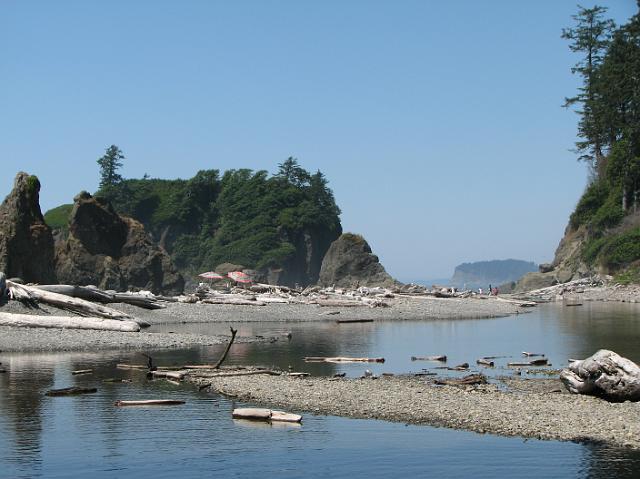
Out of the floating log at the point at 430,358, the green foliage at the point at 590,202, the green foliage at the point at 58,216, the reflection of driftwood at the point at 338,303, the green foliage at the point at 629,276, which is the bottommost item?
the floating log at the point at 430,358

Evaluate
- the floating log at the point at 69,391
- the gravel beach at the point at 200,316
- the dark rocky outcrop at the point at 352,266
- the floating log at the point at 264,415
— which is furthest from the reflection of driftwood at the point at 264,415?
the dark rocky outcrop at the point at 352,266

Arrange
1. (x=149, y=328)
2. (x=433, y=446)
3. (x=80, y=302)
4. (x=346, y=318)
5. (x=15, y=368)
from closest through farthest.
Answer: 1. (x=433, y=446)
2. (x=15, y=368)
3. (x=80, y=302)
4. (x=149, y=328)
5. (x=346, y=318)

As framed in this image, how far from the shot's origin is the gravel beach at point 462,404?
18922mm

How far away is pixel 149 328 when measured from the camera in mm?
43375

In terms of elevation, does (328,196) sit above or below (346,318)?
above

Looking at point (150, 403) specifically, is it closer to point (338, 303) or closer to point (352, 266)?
point (338, 303)

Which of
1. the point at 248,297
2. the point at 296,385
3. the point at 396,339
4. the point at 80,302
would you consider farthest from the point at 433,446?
the point at 248,297

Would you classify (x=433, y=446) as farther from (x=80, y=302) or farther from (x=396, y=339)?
(x=80, y=302)

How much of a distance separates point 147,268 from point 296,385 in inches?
1779

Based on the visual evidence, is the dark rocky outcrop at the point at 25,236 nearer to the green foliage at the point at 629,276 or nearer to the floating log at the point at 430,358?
the floating log at the point at 430,358

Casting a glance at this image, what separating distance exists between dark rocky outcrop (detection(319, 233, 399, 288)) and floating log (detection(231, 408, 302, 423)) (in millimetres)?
81886

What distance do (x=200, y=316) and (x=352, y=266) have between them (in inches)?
2260

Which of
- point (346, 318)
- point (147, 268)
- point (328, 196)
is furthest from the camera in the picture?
point (328, 196)

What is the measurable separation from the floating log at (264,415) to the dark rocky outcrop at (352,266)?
269 feet
